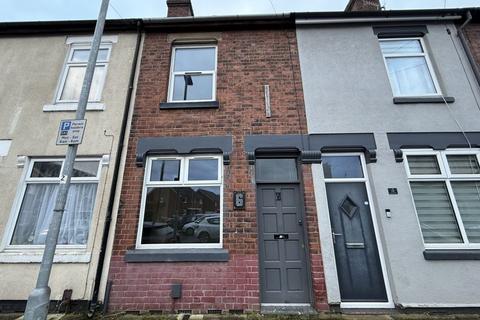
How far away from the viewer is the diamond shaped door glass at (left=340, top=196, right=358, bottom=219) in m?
4.87

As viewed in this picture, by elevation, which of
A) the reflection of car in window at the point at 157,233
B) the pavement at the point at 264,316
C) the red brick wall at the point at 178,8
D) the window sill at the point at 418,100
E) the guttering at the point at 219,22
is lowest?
the pavement at the point at 264,316

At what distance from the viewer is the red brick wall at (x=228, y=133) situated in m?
4.41

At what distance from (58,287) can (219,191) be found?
3.34 m

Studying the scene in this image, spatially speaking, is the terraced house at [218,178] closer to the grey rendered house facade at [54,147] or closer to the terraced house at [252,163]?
the terraced house at [252,163]

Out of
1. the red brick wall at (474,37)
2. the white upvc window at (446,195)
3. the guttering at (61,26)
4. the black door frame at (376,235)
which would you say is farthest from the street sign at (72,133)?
the red brick wall at (474,37)

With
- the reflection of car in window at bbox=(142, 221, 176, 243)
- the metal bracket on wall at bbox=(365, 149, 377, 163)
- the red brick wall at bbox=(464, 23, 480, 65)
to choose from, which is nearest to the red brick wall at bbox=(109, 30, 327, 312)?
the reflection of car in window at bbox=(142, 221, 176, 243)

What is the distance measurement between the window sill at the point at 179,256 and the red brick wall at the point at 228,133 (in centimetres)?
10

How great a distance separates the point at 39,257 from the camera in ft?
15.2

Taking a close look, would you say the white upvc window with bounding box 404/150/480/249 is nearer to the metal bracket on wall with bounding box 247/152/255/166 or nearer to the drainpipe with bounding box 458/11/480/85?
the drainpipe with bounding box 458/11/480/85

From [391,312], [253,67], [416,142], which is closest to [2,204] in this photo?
[253,67]

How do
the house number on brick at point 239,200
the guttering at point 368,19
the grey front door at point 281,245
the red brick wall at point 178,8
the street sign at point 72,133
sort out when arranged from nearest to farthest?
1. the street sign at point 72,133
2. the grey front door at point 281,245
3. the house number on brick at point 239,200
4. the guttering at point 368,19
5. the red brick wall at point 178,8

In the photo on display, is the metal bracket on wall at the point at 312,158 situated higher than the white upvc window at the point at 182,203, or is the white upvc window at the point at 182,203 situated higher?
the metal bracket on wall at the point at 312,158

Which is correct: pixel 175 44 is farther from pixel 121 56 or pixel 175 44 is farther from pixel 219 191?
pixel 219 191

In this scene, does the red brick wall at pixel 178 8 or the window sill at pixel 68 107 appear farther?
the red brick wall at pixel 178 8
